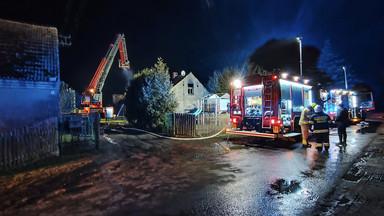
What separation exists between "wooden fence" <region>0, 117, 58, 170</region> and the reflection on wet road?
5.71 m

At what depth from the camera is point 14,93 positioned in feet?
24.5

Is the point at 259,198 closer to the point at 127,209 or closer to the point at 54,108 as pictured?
the point at 127,209

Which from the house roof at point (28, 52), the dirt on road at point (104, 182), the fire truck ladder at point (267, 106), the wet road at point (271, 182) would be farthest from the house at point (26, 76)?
the fire truck ladder at point (267, 106)

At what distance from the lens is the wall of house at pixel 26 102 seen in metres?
7.29

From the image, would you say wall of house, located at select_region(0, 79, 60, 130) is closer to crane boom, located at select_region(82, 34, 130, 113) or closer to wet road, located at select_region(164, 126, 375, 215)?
wet road, located at select_region(164, 126, 375, 215)

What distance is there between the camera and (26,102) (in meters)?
7.67

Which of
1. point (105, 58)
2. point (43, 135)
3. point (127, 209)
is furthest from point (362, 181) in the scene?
point (105, 58)

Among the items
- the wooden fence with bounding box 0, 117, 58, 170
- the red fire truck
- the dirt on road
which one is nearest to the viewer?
the dirt on road

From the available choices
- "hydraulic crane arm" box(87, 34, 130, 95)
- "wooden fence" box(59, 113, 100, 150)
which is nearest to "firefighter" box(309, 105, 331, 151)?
"wooden fence" box(59, 113, 100, 150)

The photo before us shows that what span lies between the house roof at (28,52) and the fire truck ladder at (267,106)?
8.39 metres

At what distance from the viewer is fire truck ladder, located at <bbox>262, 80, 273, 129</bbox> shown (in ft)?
30.2

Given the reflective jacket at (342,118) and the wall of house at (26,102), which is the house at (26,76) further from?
the reflective jacket at (342,118)

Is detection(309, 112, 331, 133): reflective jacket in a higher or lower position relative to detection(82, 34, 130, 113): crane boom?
lower

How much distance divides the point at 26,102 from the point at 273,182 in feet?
27.4
